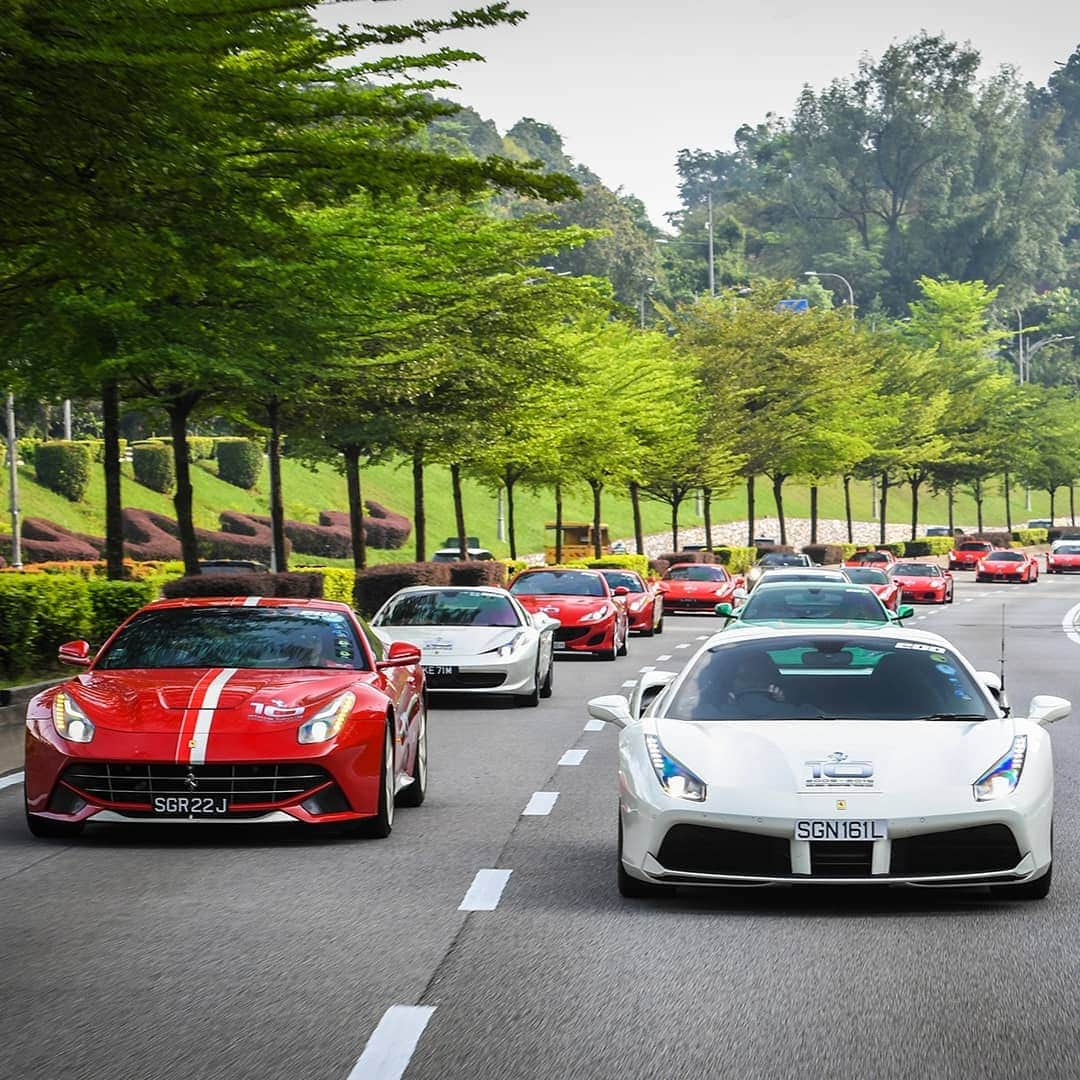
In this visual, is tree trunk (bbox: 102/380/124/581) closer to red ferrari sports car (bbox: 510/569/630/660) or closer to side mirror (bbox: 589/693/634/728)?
red ferrari sports car (bbox: 510/569/630/660)

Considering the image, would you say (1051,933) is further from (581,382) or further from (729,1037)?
(581,382)

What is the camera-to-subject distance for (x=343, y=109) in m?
11.1

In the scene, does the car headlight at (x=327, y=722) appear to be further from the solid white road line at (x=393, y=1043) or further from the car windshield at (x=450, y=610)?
the car windshield at (x=450, y=610)

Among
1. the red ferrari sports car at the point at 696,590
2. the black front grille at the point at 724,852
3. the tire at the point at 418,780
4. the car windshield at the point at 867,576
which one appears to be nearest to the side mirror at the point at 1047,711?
the black front grille at the point at 724,852

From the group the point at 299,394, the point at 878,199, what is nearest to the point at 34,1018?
the point at 299,394

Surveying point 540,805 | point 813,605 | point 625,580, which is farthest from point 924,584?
point 540,805

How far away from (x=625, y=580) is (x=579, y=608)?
8.78 m

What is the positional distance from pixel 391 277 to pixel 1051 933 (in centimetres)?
1540

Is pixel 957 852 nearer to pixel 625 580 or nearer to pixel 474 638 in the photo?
pixel 474 638

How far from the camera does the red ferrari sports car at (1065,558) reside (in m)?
83.2

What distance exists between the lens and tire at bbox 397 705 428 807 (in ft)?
40.5

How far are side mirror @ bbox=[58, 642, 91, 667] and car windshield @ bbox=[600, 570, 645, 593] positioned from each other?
25178 millimetres

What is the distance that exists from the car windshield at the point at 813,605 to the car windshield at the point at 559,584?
29.7ft

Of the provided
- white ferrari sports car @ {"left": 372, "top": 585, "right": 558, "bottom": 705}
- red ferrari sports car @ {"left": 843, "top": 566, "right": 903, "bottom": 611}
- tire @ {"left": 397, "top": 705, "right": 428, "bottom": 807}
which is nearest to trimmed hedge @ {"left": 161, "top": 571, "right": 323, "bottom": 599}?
white ferrari sports car @ {"left": 372, "top": 585, "right": 558, "bottom": 705}
